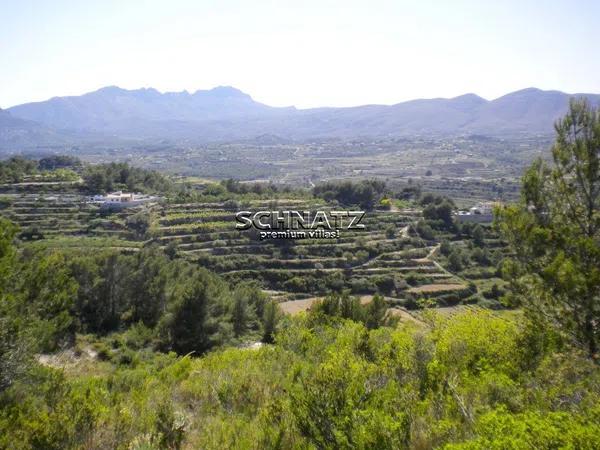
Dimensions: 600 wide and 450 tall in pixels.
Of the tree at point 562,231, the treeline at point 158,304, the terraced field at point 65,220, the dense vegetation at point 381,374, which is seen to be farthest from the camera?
the terraced field at point 65,220

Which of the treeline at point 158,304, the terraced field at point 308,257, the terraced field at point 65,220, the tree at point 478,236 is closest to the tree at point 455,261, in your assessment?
the terraced field at point 308,257

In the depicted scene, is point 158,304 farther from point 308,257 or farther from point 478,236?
point 478,236

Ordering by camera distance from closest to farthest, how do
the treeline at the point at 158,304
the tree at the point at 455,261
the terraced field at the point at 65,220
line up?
1. the treeline at the point at 158,304
2. the terraced field at the point at 65,220
3. the tree at the point at 455,261

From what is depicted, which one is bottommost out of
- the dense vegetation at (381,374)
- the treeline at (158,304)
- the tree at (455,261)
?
the tree at (455,261)

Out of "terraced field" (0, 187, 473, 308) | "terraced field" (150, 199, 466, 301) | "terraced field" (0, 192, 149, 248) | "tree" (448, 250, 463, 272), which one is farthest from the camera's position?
"tree" (448, 250, 463, 272)

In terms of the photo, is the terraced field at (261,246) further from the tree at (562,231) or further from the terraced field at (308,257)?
the tree at (562,231)

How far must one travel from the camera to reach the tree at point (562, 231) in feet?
26.0

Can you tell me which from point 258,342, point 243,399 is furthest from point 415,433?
point 258,342

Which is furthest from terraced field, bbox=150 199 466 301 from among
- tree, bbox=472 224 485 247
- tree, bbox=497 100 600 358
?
tree, bbox=497 100 600 358

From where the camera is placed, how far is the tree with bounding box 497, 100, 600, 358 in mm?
7926

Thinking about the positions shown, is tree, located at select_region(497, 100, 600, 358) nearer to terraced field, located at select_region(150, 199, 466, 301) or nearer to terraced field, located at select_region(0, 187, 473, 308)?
terraced field, located at select_region(0, 187, 473, 308)

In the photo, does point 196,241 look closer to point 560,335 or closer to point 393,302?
point 393,302

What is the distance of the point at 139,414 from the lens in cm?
689

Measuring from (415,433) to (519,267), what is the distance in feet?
16.6
